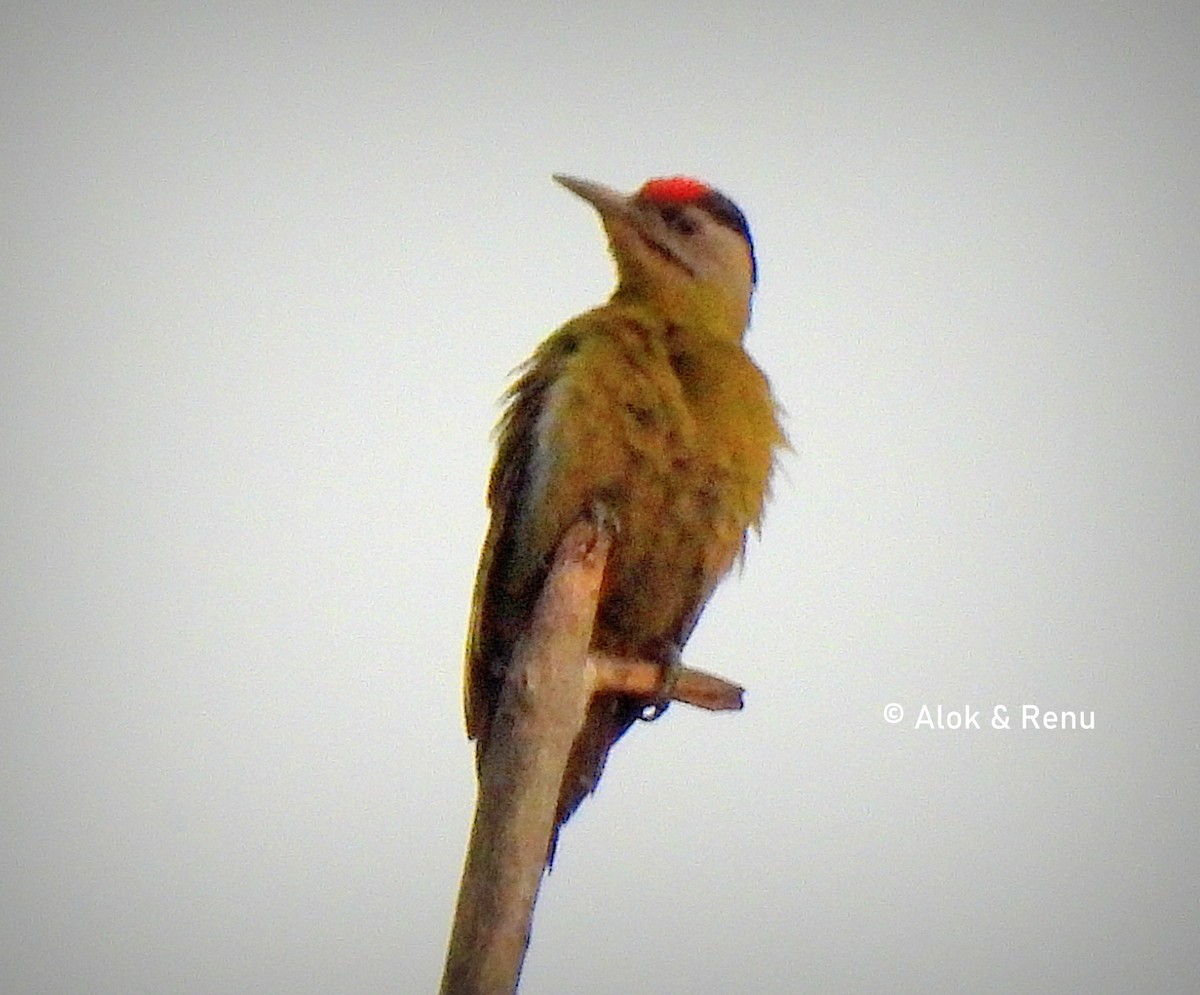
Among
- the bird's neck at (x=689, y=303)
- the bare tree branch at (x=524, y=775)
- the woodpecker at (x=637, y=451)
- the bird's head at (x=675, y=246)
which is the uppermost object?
the bird's head at (x=675, y=246)

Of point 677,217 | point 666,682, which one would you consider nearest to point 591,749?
point 666,682

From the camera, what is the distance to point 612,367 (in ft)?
4.86

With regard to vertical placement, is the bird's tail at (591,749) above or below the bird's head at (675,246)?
below

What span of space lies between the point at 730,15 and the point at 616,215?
1.34ft

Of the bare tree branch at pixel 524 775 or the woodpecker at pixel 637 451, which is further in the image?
the woodpecker at pixel 637 451

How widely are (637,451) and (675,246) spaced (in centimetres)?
33

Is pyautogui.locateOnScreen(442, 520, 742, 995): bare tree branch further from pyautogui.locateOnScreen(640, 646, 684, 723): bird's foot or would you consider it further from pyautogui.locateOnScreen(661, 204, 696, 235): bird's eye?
pyautogui.locateOnScreen(661, 204, 696, 235): bird's eye

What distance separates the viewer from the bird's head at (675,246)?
1.62 m

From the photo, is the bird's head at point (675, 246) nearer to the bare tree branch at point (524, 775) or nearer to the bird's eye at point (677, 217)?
the bird's eye at point (677, 217)

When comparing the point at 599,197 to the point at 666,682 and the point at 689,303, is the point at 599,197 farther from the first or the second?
the point at 666,682

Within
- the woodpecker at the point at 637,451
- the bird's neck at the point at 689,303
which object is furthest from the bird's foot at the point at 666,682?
the bird's neck at the point at 689,303

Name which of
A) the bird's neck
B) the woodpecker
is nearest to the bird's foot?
the woodpecker

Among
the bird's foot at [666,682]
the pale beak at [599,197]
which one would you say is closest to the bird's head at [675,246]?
the pale beak at [599,197]

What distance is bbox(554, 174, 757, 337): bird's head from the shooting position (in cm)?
162
